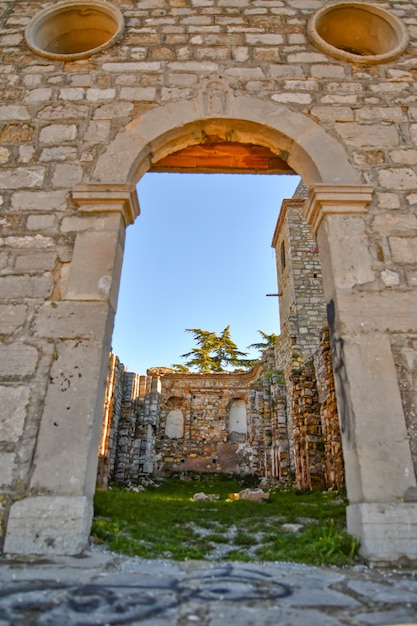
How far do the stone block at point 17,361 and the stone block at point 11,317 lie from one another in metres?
0.13

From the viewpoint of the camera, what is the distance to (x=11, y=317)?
10.5 ft

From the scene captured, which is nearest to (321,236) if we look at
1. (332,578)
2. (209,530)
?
(332,578)

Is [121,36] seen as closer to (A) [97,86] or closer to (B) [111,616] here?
(A) [97,86]

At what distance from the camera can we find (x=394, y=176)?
376 centimetres

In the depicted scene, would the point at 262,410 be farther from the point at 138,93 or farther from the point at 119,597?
the point at 119,597

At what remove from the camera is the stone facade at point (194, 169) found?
274 cm

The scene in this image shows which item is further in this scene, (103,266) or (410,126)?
(410,126)

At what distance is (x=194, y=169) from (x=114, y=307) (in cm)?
244

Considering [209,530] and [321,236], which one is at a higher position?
[321,236]

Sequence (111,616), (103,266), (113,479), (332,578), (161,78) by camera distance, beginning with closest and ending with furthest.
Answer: (111,616), (332,578), (103,266), (161,78), (113,479)

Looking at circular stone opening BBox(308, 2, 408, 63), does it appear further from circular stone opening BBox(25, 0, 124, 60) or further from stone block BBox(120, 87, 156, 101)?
circular stone opening BBox(25, 0, 124, 60)

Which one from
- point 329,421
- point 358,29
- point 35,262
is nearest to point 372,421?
point 35,262

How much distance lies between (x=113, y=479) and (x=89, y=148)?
1009 cm

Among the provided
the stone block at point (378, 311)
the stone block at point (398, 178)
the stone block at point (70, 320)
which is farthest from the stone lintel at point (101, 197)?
the stone block at point (398, 178)
